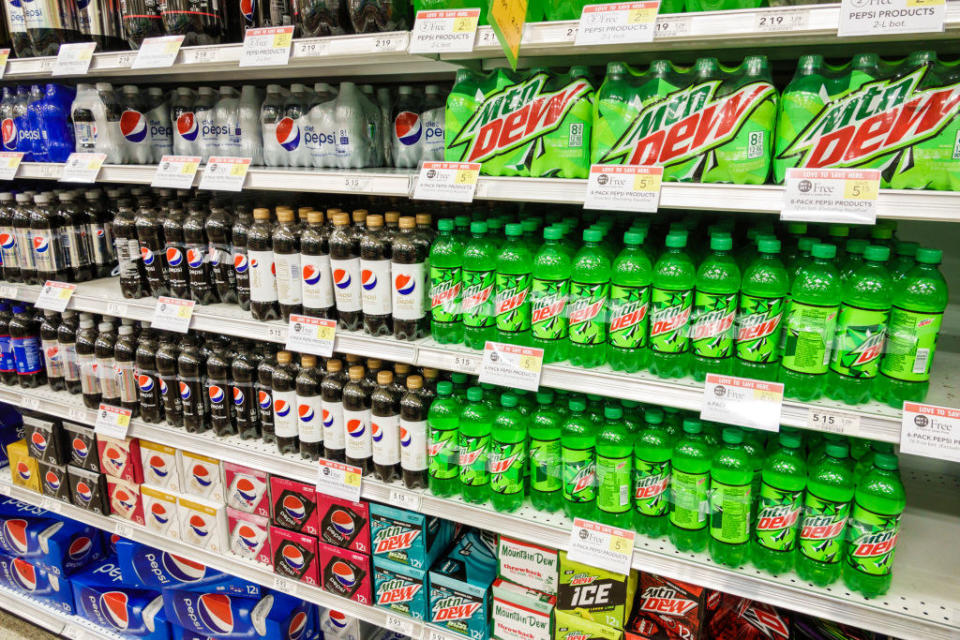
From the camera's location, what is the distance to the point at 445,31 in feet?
4.87

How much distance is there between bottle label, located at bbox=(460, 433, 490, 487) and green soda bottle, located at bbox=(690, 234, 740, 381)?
0.65m

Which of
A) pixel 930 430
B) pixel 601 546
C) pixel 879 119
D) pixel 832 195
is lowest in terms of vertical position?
pixel 601 546

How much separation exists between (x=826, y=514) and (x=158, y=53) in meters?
2.32

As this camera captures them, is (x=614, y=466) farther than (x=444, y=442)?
No

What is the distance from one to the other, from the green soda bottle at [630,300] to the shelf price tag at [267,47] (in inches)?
43.2

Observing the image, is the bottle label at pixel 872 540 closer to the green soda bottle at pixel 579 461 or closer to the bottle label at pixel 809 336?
the bottle label at pixel 809 336

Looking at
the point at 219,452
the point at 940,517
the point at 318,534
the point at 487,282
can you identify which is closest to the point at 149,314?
the point at 219,452

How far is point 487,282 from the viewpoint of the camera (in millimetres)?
1713

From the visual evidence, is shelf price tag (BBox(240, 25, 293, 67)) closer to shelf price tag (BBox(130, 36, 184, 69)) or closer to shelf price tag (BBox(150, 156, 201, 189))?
shelf price tag (BBox(130, 36, 184, 69))

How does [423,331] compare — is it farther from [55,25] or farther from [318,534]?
[55,25]

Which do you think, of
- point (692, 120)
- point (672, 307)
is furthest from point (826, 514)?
point (692, 120)

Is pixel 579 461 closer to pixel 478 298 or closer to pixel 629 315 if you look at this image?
pixel 629 315

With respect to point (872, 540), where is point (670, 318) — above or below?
above

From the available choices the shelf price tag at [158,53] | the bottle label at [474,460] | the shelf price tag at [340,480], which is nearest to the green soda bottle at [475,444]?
the bottle label at [474,460]
